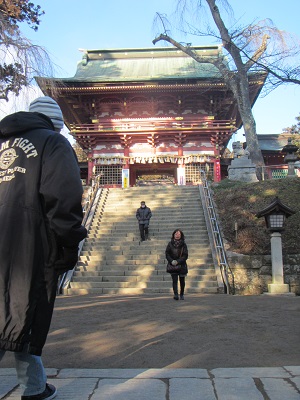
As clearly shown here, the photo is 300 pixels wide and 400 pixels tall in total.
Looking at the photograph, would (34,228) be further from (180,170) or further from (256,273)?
(180,170)

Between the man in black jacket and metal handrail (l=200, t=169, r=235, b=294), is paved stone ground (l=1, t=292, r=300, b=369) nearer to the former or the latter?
the man in black jacket

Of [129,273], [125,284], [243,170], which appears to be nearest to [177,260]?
[125,284]

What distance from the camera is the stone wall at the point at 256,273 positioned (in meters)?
9.36

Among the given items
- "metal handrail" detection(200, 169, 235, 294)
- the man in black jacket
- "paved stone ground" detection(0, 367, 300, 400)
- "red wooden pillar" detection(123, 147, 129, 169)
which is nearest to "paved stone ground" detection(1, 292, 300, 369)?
"paved stone ground" detection(0, 367, 300, 400)

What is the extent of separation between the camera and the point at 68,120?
23.3m

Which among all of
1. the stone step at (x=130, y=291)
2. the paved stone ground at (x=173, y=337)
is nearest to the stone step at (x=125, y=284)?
the stone step at (x=130, y=291)

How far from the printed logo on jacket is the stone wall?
818 cm

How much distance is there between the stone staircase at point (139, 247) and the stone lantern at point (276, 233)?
1.50m

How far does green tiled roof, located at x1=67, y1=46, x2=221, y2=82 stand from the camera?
23.4 metres

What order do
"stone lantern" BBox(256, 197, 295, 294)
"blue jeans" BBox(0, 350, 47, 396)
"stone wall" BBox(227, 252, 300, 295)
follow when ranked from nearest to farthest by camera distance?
"blue jeans" BBox(0, 350, 47, 396)
"stone lantern" BBox(256, 197, 295, 294)
"stone wall" BBox(227, 252, 300, 295)

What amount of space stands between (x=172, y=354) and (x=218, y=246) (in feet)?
22.7

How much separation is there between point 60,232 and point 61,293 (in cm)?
745

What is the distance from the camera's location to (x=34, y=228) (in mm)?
1969

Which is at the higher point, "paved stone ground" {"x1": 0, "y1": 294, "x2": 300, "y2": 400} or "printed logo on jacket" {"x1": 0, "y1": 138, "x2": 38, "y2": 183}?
"printed logo on jacket" {"x1": 0, "y1": 138, "x2": 38, "y2": 183}
